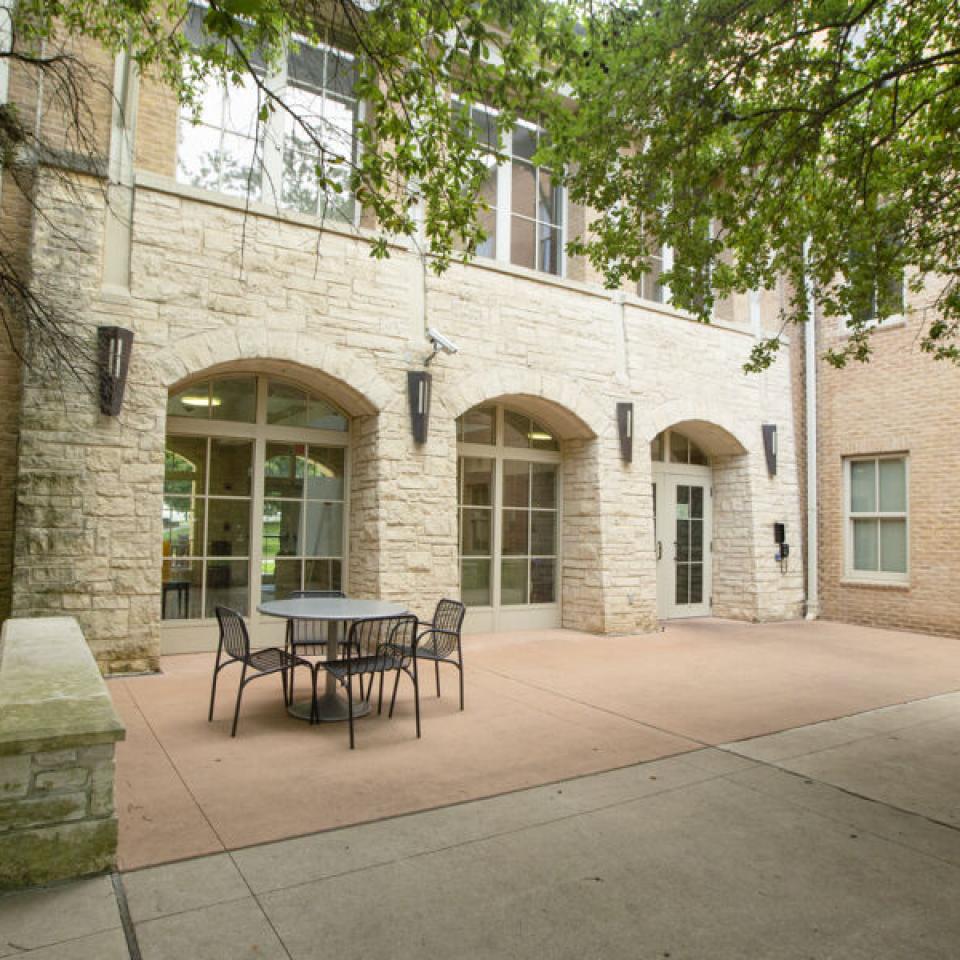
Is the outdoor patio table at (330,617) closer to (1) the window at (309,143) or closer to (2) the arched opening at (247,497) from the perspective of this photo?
(2) the arched opening at (247,497)

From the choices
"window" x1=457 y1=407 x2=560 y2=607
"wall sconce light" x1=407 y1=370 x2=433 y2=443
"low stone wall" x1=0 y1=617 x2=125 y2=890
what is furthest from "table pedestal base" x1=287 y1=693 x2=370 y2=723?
"window" x1=457 y1=407 x2=560 y2=607

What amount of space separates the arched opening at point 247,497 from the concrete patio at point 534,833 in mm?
1609

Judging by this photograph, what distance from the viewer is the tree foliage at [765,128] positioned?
471 centimetres

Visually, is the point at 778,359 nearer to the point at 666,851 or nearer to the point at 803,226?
the point at 803,226

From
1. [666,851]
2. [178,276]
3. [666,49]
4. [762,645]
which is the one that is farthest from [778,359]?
[666,851]

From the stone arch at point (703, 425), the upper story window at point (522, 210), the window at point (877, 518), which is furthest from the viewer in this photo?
the window at point (877, 518)

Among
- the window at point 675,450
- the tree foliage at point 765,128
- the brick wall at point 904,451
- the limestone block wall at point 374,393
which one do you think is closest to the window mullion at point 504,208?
the limestone block wall at point 374,393

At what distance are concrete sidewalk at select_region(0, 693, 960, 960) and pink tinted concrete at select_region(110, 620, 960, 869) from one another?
0.28 m

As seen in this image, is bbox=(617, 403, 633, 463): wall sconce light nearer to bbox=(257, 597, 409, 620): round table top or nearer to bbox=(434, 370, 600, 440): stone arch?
bbox=(434, 370, 600, 440): stone arch

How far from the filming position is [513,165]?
29.8 ft

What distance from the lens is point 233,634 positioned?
4723mm

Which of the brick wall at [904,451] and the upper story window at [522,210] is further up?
the upper story window at [522,210]

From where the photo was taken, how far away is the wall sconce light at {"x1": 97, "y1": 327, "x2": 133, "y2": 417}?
5.99m

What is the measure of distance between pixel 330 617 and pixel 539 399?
4.61 meters
